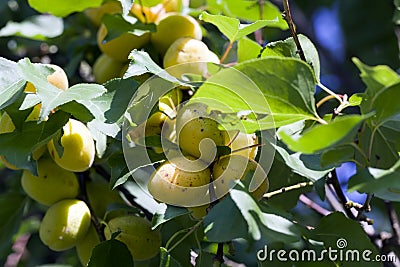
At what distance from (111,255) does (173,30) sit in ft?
1.30

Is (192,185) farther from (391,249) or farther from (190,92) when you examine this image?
(391,249)

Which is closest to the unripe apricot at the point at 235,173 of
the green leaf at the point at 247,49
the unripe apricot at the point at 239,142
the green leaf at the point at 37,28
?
the unripe apricot at the point at 239,142

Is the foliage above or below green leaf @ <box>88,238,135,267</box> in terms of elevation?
above

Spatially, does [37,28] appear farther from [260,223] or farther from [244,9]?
[260,223]

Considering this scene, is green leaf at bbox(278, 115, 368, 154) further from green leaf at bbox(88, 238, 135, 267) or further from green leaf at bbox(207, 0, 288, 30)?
green leaf at bbox(207, 0, 288, 30)

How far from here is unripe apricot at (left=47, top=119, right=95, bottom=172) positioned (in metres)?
0.86

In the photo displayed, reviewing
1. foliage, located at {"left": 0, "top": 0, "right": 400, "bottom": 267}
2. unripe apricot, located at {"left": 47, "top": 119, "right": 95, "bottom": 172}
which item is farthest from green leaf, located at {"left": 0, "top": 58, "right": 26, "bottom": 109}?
unripe apricot, located at {"left": 47, "top": 119, "right": 95, "bottom": 172}

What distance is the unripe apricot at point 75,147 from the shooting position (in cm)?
86

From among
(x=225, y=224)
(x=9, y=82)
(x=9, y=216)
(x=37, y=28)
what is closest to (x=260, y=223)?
(x=225, y=224)

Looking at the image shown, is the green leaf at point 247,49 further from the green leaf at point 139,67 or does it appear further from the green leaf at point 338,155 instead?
the green leaf at point 338,155

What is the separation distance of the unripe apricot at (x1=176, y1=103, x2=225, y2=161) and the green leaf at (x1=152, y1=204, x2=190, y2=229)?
0.25 feet

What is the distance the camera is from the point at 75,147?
0.87 meters

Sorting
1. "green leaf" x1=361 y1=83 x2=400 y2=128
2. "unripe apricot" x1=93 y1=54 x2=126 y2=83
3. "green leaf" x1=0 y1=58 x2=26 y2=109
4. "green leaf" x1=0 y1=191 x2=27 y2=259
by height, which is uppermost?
"green leaf" x1=361 y1=83 x2=400 y2=128

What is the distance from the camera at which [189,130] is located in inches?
30.8
